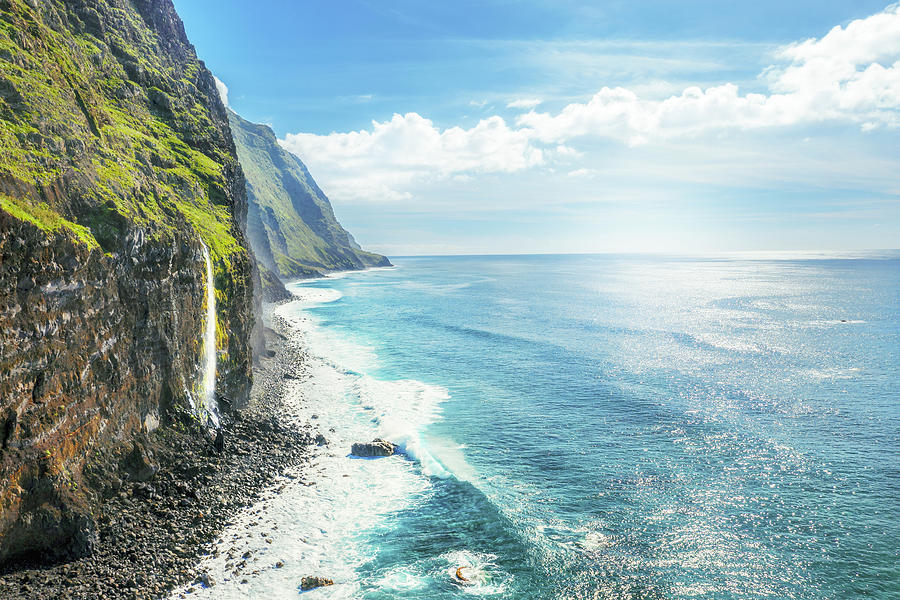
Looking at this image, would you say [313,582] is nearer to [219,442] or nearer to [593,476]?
[219,442]

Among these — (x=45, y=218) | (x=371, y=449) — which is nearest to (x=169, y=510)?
(x=371, y=449)

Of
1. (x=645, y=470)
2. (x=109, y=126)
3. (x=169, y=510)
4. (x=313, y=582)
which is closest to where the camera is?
(x=313, y=582)

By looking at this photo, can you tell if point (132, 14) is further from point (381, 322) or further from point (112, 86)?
point (381, 322)

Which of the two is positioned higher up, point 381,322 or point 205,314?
point 205,314

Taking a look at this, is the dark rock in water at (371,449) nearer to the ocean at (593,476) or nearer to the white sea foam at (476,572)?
the ocean at (593,476)

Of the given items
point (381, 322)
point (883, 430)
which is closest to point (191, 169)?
point (381, 322)

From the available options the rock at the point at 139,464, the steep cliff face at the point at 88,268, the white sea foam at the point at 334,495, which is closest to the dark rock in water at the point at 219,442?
the steep cliff face at the point at 88,268
